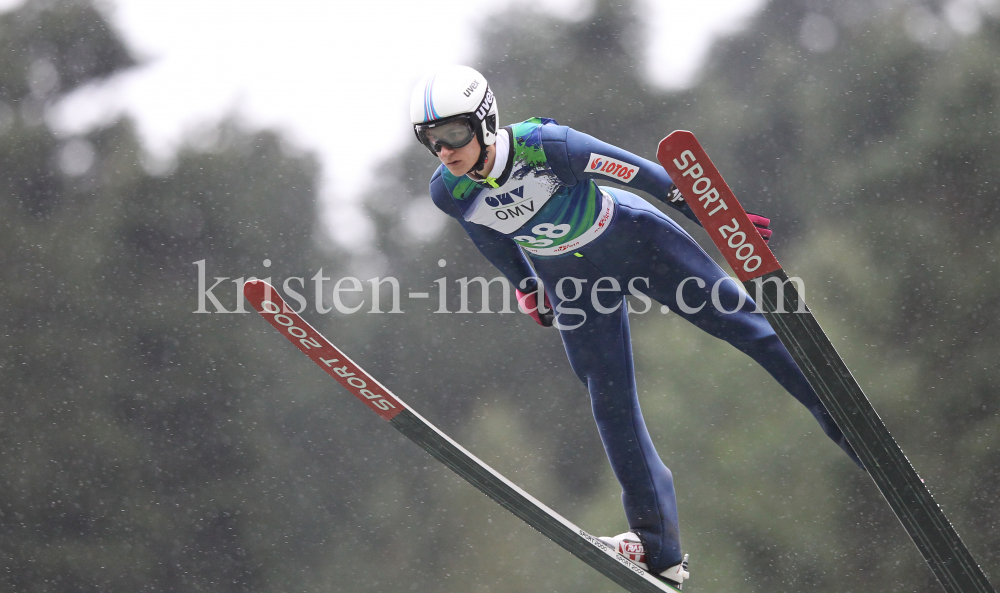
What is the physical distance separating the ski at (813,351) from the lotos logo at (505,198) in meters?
0.43

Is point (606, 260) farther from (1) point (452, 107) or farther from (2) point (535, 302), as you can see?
(1) point (452, 107)

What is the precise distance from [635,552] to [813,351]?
85 cm

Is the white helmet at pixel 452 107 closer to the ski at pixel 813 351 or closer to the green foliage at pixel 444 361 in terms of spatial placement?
the ski at pixel 813 351

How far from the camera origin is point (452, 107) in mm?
2389

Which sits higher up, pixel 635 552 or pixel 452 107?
pixel 452 107

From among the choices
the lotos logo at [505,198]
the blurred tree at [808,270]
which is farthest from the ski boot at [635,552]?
the blurred tree at [808,270]

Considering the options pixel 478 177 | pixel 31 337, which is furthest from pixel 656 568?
pixel 31 337

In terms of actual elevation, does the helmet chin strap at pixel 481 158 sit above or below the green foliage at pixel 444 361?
below

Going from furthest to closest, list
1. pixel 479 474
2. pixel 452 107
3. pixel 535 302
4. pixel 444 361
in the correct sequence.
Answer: pixel 444 361 → pixel 535 302 → pixel 479 474 → pixel 452 107

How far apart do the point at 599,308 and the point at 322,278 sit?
302 inches

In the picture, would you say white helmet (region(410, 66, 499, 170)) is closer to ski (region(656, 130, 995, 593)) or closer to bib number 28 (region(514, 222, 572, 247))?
bib number 28 (region(514, 222, 572, 247))

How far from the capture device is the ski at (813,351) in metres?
2.29

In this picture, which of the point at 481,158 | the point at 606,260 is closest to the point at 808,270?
the point at 606,260

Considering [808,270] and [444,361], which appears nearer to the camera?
Answer: [808,270]
